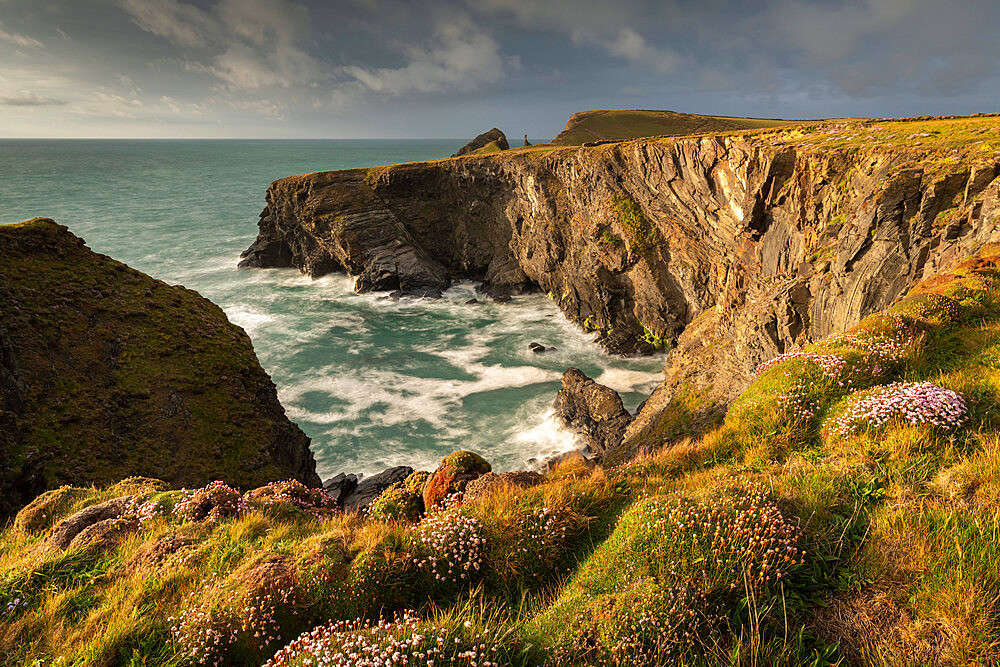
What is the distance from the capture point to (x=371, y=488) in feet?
70.7

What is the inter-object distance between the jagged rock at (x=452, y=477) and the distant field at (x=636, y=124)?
69972 mm

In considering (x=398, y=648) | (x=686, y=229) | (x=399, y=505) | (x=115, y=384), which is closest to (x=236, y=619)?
(x=398, y=648)

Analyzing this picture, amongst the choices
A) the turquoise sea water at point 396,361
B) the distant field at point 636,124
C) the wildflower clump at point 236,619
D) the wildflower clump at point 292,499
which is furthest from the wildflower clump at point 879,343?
the distant field at point 636,124

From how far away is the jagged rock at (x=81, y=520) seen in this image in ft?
24.3

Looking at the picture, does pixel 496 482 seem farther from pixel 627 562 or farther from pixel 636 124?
pixel 636 124

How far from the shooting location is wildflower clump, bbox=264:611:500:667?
4.07 m

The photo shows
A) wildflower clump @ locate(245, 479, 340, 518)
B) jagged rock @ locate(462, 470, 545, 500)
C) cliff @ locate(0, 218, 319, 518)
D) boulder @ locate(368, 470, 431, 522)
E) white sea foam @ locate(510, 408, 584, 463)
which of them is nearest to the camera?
jagged rock @ locate(462, 470, 545, 500)

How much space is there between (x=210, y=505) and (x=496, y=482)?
218 inches

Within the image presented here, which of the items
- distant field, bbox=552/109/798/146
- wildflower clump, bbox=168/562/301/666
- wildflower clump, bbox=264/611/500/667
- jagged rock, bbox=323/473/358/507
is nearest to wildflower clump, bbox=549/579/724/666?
wildflower clump, bbox=264/611/500/667

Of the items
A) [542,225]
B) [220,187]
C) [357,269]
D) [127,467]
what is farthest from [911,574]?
[220,187]

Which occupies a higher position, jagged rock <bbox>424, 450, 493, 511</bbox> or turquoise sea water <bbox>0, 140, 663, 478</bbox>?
jagged rock <bbox>424, 450, 493, 511</bbox>

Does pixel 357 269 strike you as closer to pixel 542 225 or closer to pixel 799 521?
pixel 542 225

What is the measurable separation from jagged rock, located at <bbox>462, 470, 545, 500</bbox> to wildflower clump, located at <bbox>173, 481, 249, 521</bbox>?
4473 mm

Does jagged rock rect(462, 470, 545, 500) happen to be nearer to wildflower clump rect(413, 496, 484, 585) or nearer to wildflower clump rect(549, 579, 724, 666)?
wildflower clump rect(413, 496, 484, 585)
